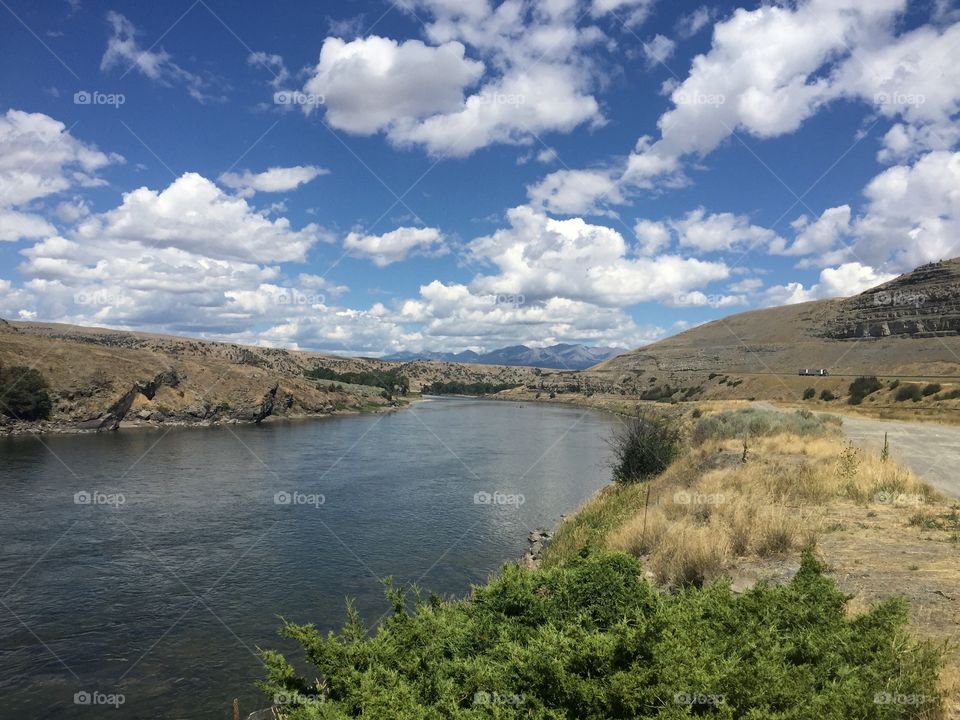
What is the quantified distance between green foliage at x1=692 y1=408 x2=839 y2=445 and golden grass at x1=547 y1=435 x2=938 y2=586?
3450 millimetres

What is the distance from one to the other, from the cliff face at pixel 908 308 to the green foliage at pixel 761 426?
81.3 metres

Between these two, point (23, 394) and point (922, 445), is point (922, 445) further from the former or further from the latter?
point (23, 394)

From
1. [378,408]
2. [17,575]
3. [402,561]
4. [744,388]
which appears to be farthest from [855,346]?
[17,575]

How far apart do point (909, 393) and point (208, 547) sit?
54.9 meters

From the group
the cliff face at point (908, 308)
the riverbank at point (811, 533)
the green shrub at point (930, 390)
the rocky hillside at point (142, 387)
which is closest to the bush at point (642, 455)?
the riverbank at point (811, 533)

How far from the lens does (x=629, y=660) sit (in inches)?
209

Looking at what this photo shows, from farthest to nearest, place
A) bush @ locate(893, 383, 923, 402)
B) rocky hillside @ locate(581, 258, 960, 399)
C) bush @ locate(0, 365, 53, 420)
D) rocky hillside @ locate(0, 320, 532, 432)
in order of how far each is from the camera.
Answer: rocky hillside @ locate(581, 258, 960, 399) < rocky hillside @ locate(0, 320, 532, 432) < bush @ locate(893, 383, 923, 402) < bush @ locate(0, 365, 53, 420)

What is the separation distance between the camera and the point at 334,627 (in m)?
14.5

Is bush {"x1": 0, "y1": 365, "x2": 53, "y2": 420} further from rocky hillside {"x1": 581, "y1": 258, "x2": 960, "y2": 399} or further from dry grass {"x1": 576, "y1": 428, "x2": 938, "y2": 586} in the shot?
rocky hillside {"x1": 581, "y1": 258, "x2": 960, "y2": 399}

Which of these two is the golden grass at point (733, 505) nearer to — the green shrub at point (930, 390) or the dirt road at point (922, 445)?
the dirt road at point (922, 445)

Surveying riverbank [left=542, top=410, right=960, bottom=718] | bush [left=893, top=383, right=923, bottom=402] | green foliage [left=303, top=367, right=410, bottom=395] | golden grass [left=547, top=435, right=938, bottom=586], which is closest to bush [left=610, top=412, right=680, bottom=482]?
golden grass [left=547, top=435, right=938, bottom=586]

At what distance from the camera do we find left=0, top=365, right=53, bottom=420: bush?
46.3 m

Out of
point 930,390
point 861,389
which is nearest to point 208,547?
point 930,390

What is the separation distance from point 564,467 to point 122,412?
1603 inches
